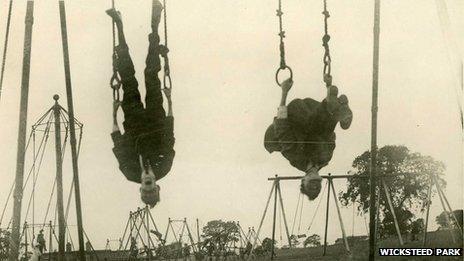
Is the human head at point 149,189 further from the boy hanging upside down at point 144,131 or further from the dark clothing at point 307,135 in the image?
the dark clothing at point 307,135

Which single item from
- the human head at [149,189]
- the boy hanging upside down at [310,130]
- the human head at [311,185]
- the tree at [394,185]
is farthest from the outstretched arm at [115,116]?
the tree at [394,185]

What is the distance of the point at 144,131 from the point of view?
6387 millimetres

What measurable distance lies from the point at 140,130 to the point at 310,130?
1929 mm

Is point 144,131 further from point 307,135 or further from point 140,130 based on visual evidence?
point 307,135

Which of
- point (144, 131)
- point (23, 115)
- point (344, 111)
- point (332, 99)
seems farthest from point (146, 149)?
point (23, 115)

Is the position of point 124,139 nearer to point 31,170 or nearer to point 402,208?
point 31,170

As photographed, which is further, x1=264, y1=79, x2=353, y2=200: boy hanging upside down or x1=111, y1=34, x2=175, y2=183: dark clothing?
x1=264, y1=79, x2=353, y2=200: boy hanging upside down

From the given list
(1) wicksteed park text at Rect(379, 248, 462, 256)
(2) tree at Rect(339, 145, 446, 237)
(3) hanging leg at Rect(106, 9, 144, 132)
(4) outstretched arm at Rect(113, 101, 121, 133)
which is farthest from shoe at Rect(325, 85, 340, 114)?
(2) tree at Rect(339, 145, 446, 237)

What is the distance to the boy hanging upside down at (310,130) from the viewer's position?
661 centimetres

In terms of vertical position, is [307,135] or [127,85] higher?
[127,85]

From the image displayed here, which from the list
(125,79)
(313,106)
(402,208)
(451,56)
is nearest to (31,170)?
(125,79)

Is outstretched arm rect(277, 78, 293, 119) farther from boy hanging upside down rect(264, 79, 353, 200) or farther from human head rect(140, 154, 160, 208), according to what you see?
human head rect(140, 154, 160, 208)

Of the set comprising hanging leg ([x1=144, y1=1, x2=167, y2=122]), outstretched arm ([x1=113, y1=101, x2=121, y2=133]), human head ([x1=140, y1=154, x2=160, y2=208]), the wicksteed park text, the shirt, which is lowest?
the wicksteed park text

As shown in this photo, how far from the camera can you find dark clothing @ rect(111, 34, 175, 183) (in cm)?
636
